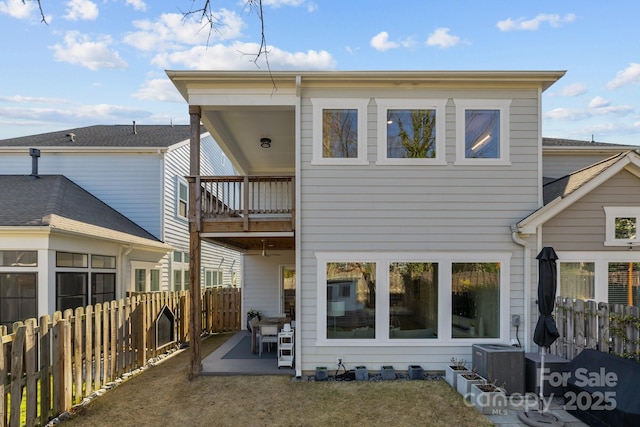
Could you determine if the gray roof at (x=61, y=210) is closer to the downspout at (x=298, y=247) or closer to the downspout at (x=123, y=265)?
the downspout at (x=123, y=265)

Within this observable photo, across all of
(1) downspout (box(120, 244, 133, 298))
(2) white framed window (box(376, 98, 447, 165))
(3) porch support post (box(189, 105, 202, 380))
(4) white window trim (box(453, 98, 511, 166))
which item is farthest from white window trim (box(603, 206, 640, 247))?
(1) downspout (box(120, 244, 133, 298))

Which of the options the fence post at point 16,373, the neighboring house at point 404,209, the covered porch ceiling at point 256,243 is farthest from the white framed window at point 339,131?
the fence post at point 16,373

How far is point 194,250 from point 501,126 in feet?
20.7

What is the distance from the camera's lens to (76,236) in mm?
8289

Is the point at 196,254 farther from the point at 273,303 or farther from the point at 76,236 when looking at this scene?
the point at 273,303

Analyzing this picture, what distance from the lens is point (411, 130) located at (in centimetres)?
735

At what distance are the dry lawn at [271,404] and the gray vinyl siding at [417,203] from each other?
106 centimetres

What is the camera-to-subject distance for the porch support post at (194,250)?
712 cm

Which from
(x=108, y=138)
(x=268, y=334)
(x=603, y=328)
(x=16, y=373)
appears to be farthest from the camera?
(x=108, y=138)

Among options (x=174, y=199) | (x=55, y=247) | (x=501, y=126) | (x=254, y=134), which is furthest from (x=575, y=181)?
(x=174, y=199)

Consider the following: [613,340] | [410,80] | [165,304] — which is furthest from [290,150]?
[613,340]

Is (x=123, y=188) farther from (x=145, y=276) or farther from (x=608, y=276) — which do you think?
(x=608, y=276)

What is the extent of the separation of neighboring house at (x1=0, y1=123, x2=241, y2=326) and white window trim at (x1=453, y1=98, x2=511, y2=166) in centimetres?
800

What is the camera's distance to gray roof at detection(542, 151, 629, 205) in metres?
6.92
